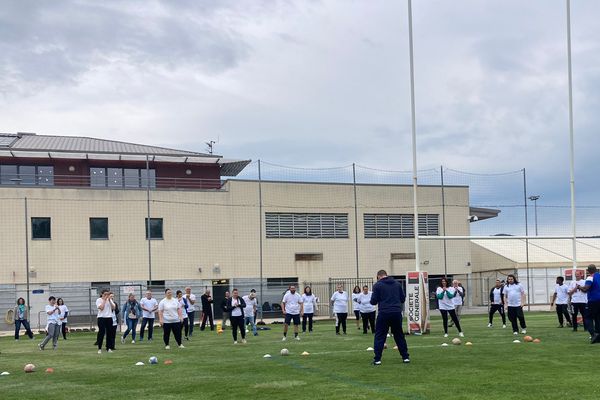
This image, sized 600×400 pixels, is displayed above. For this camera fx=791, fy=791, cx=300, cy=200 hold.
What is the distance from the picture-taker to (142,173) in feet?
159

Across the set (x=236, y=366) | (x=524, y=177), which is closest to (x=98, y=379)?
(x=236, y=366)

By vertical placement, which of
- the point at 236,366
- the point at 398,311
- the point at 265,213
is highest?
the point at 265,213

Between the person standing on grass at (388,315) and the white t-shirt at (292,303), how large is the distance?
10535 millimetres

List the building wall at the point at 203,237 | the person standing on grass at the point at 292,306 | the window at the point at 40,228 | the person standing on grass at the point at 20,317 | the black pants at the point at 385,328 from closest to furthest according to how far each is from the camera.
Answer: the black pants at the point at 385,328, the person standing on grass at the point at 292,306, the person standing on grass at the point at 20,317, the window at the point at 40,228, the building wall at the point at 203,237

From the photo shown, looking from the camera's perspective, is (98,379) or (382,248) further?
(382,248)

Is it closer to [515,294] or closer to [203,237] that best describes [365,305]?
[515,294]

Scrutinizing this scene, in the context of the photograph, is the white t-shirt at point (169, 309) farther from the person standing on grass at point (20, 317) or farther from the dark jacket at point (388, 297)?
the person standing on grass at point (20, 317)

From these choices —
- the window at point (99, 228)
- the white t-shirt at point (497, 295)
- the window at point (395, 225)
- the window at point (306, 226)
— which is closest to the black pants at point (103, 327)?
the white t-shirt at point (497, 295)

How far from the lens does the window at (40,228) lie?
139ft

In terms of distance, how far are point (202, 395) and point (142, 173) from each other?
37353mm

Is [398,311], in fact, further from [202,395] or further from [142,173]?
[142,173]

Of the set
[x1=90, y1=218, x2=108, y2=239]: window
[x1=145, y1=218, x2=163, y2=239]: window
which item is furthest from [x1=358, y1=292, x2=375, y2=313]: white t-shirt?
[x1=90, y1=218, x2=108, y2=239]: window

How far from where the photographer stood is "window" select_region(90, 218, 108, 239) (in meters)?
43.6

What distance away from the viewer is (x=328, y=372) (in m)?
14.7
